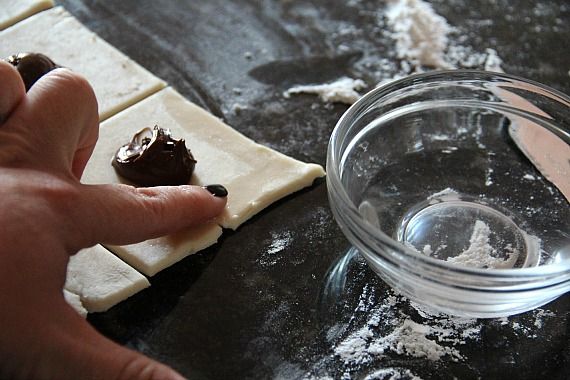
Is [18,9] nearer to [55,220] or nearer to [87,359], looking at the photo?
[55,220]

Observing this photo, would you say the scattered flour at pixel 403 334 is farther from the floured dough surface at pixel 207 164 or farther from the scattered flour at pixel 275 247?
the floured dough surface at pixel 207 164

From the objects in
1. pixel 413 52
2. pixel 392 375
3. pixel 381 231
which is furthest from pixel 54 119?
pixel 413 52

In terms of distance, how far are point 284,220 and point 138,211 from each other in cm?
33

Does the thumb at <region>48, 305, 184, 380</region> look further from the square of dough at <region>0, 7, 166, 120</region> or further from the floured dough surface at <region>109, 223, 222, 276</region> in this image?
the square of dough at <region>0, 7, 166, 120</region>

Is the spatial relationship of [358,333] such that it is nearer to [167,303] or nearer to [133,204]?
[167,303]

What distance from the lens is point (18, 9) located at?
1876 mm

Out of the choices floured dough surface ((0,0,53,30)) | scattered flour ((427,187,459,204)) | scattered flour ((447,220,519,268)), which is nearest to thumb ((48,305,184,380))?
scattered flour ((447,220,519,268))

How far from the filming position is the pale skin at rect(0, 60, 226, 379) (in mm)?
→ 934

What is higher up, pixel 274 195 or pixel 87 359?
pixel 87 359

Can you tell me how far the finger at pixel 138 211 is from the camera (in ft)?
3.59

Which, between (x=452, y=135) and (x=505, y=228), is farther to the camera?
(x=452, y=135)

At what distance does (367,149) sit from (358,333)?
0.41 m

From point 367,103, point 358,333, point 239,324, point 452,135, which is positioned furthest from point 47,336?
point 452,135

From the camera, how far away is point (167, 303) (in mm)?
1227
